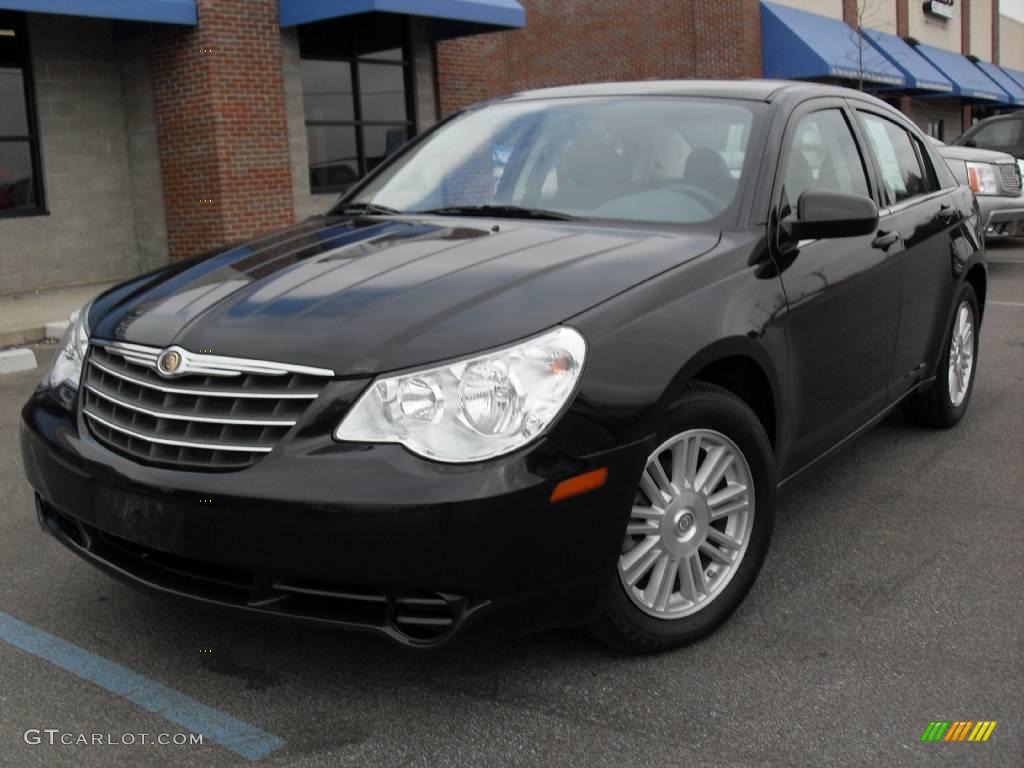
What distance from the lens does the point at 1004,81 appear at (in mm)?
37500

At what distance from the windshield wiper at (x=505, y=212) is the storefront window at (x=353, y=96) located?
35.1 ft

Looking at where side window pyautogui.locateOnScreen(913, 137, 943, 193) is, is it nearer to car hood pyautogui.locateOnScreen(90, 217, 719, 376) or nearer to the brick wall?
car hood pyautogui.locateOnScreen(90, 217, 719, 376)

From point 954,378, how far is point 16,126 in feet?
36.5

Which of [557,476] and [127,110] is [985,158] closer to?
[127,110]

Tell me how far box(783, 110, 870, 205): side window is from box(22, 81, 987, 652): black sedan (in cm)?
2

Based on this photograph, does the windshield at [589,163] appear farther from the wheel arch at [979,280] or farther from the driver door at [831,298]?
the wheel arch at [979,280]

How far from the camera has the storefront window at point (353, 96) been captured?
14.9 meters

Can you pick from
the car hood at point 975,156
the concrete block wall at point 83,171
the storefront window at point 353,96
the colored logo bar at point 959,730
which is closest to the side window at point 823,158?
the colored logo bar at point 959,730

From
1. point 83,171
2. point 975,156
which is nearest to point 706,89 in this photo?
point 975,156

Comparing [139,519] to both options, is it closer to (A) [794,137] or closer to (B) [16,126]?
(A) [794,137]

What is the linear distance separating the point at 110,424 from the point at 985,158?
1187 centimetres

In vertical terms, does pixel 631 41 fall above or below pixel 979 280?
above

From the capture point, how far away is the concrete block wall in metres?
13.1

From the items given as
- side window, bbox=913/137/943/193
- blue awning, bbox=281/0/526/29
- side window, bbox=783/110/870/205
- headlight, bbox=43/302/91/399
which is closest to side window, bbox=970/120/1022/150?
blue awning, bbox=281/0/526/29
